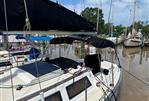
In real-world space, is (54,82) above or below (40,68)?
below

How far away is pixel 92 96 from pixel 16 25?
2.53 meters

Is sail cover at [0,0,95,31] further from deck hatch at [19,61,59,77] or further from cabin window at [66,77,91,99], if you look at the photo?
cabin window at [66,77,91,99]

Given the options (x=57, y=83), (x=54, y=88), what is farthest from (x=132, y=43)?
(x=54, y=88)

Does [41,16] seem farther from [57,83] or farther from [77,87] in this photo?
[77,87]

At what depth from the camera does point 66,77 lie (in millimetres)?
5391

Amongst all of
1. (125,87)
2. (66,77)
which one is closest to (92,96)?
(66,77)

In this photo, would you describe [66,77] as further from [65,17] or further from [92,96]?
[65,17]

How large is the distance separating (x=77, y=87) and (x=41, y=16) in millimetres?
1977

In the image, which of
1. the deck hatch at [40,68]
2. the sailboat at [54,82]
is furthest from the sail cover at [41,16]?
the deck hatch at [40,68]

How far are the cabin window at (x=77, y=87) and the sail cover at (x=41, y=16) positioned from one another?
127 centimetres

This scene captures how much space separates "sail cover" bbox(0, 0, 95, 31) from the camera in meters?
4.02

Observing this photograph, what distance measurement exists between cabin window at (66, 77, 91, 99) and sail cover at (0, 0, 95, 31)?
127 cm

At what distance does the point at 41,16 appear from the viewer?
4.40m

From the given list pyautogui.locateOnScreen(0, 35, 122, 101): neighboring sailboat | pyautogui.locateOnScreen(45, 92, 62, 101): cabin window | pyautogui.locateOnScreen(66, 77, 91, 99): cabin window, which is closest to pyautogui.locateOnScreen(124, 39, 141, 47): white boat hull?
pyautogui.locateOnScreen(0, 35, 122, 101): neighboring sailboat
